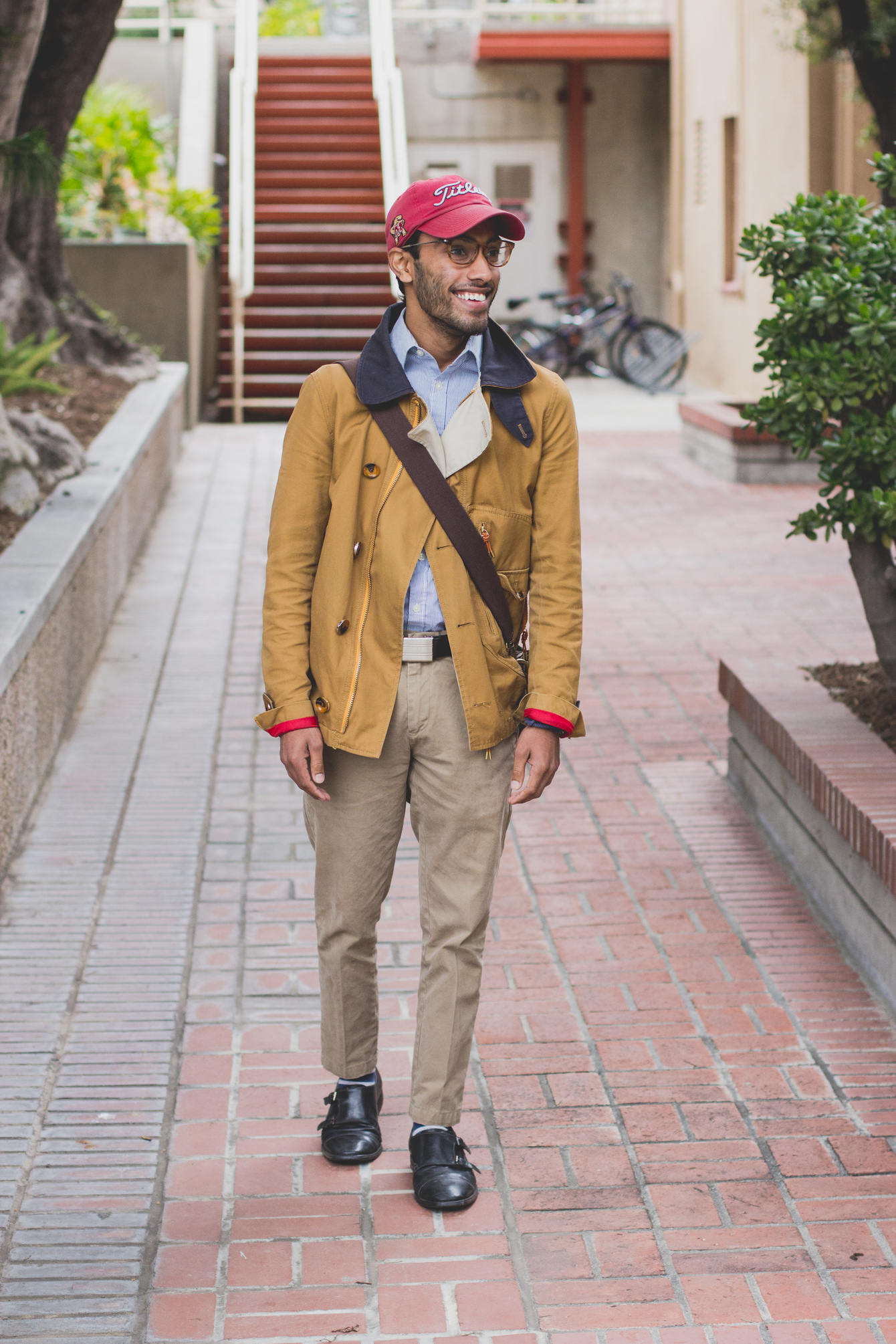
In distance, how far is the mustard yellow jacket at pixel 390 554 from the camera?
2975 millimetres

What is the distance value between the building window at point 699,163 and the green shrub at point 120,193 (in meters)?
5.48

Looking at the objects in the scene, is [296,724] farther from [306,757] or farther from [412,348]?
[412,348]

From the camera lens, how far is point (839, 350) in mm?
4797

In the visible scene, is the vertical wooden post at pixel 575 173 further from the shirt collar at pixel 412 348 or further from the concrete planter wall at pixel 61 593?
the shirt collar at pixel 412 348

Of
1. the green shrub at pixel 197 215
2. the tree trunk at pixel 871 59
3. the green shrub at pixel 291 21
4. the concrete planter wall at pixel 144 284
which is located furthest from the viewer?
the green shrub at pixel 291 21

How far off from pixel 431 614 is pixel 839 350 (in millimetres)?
2300

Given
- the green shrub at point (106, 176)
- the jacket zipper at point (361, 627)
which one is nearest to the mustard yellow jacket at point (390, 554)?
the jacket zipper at point (361, 627)

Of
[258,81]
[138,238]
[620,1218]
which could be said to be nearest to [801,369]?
[620,1218]

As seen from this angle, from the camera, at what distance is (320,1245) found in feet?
9.93

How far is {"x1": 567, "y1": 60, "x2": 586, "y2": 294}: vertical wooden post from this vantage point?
1928 centimetres

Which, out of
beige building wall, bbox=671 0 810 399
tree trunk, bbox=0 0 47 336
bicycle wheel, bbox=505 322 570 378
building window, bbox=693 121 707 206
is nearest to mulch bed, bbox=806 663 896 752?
tree trunk, bbox=0 0 47 336

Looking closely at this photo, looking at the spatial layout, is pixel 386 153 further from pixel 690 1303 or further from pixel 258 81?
pixel 690 1303

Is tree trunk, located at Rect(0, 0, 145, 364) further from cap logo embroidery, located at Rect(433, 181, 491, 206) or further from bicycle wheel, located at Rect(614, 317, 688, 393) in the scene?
cap logo embroidery, located at Rect(433, 181, 491, 206)

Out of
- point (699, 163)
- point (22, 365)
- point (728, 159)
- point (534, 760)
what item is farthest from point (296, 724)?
point (699, 163)
